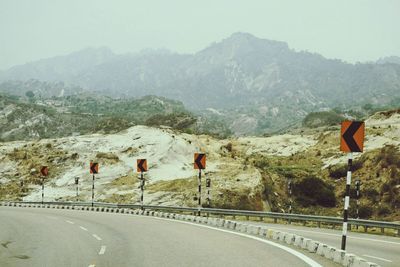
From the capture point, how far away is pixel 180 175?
5338cm

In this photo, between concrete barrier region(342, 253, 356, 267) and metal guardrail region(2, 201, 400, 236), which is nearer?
concrete barrier region(342, 253, 356, 267)

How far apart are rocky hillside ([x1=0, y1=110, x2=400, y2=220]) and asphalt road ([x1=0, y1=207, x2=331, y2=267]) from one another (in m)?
22.4

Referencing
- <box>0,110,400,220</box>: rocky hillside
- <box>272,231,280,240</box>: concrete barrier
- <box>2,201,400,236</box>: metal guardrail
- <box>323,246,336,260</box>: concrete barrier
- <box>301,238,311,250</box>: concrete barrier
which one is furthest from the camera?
<box>0,110,400,220</box>: rocky hillside

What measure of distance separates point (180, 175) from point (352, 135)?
39.7 meters

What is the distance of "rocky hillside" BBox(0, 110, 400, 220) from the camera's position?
47.2 m

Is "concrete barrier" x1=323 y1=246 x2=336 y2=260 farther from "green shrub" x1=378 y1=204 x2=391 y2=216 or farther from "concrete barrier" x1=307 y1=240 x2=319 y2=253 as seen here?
"green shrub" x1=378 y1=204 x2=391 y2=216

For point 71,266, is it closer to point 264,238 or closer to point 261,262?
point 261,262

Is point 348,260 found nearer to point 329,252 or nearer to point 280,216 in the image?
point 329,252

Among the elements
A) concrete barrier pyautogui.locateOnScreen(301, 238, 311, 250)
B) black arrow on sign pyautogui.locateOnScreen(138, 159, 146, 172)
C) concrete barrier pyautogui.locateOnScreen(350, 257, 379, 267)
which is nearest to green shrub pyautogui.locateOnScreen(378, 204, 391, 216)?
black arrow on sign pyautogui.locateOnScreen(138, 159, 146, 172)

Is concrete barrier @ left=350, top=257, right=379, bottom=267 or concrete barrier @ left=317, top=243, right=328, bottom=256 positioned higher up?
concrete barrier @ left=350, top=257, right=379, bottom=267

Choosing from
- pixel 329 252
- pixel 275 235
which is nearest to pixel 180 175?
pixel 275 235

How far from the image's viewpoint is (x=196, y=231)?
21.8 meters

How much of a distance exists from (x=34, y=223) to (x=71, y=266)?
45.1ft

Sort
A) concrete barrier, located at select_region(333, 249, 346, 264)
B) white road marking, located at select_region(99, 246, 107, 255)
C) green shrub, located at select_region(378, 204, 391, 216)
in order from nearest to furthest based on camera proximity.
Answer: concrete barrier, located at select_region(333, 249, 346, 264) < white road marking, located at select_region(99, 246, 107, 255) < green shrub, located at select_region(378, 204, 391, 216)
